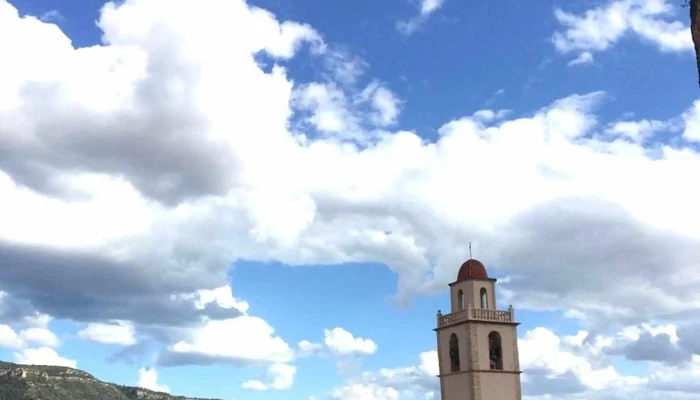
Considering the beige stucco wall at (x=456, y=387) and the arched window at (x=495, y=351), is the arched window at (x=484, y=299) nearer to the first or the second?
the arched window at (x=495, y=351)

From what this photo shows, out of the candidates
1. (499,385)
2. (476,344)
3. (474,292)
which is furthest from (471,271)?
(499,385)

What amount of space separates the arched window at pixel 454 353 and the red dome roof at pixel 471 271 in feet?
13.7

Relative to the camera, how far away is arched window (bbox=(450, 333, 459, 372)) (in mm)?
54094

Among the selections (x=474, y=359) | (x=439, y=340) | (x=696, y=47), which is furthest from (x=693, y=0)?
(x=439, y=340)

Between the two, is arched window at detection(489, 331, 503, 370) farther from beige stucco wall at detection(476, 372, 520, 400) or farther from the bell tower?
beige stucco wall at detection(476, 372, 520, 400)

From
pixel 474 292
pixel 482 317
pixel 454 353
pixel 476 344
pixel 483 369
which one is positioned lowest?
pixel 483 369

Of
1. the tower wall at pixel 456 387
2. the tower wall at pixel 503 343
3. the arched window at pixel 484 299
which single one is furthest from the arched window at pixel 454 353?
the arched window at pixel 484 299

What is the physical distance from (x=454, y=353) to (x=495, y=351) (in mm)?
2863

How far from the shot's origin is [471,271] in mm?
54219

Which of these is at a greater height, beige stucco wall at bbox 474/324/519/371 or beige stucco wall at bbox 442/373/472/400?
beige stucco wall at bbox 474/324/519/371

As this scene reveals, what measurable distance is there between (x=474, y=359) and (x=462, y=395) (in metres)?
2.66

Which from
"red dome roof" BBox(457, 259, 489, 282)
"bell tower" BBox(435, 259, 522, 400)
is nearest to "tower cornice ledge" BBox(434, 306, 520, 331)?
"bell tower" BBox(435, 259, 522, 400)

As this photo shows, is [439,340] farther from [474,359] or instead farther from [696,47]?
[696,47]

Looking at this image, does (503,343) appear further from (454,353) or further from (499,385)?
(454,353)
